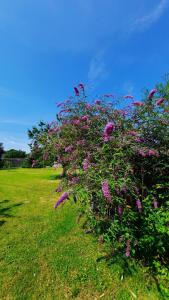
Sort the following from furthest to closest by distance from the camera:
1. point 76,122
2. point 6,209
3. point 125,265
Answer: point 6,209 → point 76,122 → point 125,265

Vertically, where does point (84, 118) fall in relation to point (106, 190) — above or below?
above

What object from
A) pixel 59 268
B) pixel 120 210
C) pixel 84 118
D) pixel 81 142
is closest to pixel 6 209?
pixel 59 268

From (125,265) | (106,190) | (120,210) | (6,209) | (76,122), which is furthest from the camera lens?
(6,209)

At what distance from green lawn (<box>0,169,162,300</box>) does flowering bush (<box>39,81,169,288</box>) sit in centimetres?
40

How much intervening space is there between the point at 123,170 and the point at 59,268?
170 centimetres

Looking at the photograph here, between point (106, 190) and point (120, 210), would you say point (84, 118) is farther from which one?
point (120, 210)

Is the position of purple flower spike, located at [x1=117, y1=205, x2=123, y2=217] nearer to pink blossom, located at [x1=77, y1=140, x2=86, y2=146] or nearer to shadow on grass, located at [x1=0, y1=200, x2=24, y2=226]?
pink blossom, located at [x1=77, y1=140, x2=86, y2=146]

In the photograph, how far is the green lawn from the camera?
2.42 metres

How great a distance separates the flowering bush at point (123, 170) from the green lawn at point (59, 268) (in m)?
0.40

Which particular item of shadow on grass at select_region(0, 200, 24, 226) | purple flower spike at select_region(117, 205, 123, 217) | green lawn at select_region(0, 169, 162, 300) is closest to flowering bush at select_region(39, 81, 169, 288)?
purple flower spike at select_region(117, 205, 123, 217)

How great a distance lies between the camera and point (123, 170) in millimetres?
2475

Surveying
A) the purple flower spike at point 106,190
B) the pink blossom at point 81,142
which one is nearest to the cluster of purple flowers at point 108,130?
the pink blossom at point 81,142

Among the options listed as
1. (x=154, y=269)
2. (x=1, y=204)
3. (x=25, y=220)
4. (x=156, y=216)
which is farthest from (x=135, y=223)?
(x=1, y=204)

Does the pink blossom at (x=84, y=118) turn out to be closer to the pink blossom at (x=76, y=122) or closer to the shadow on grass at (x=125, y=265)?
the pink blossom at (x=76, y=122)
